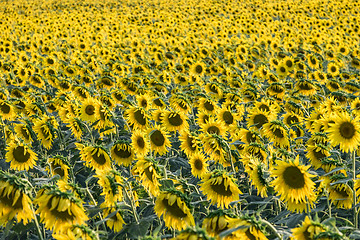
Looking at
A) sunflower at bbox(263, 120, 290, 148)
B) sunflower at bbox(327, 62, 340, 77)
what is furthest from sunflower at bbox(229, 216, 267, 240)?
sunflower at bbox(327, 62, 340, 77)

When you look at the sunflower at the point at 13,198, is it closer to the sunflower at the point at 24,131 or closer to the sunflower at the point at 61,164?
the sunflower at the point at 61,164

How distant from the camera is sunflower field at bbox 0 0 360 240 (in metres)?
2.31

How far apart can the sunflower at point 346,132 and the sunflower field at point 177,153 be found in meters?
0.01

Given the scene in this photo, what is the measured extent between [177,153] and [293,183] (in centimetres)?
297

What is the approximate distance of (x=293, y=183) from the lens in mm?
2795

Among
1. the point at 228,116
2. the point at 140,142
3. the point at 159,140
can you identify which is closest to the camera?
the point at 140,142

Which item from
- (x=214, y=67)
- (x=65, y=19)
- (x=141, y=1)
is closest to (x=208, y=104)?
(x=214, y=67)

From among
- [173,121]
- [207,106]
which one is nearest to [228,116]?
[207,106]

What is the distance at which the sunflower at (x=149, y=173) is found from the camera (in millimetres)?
2953

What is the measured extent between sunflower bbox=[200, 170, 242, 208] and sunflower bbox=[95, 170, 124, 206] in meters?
0.69

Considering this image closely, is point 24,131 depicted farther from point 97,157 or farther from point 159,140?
point 159,140

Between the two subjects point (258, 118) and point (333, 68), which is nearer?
point (258, 118)

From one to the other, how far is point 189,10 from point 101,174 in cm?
2074

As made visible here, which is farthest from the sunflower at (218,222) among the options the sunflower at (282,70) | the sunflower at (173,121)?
the sunflower at (282,70)
